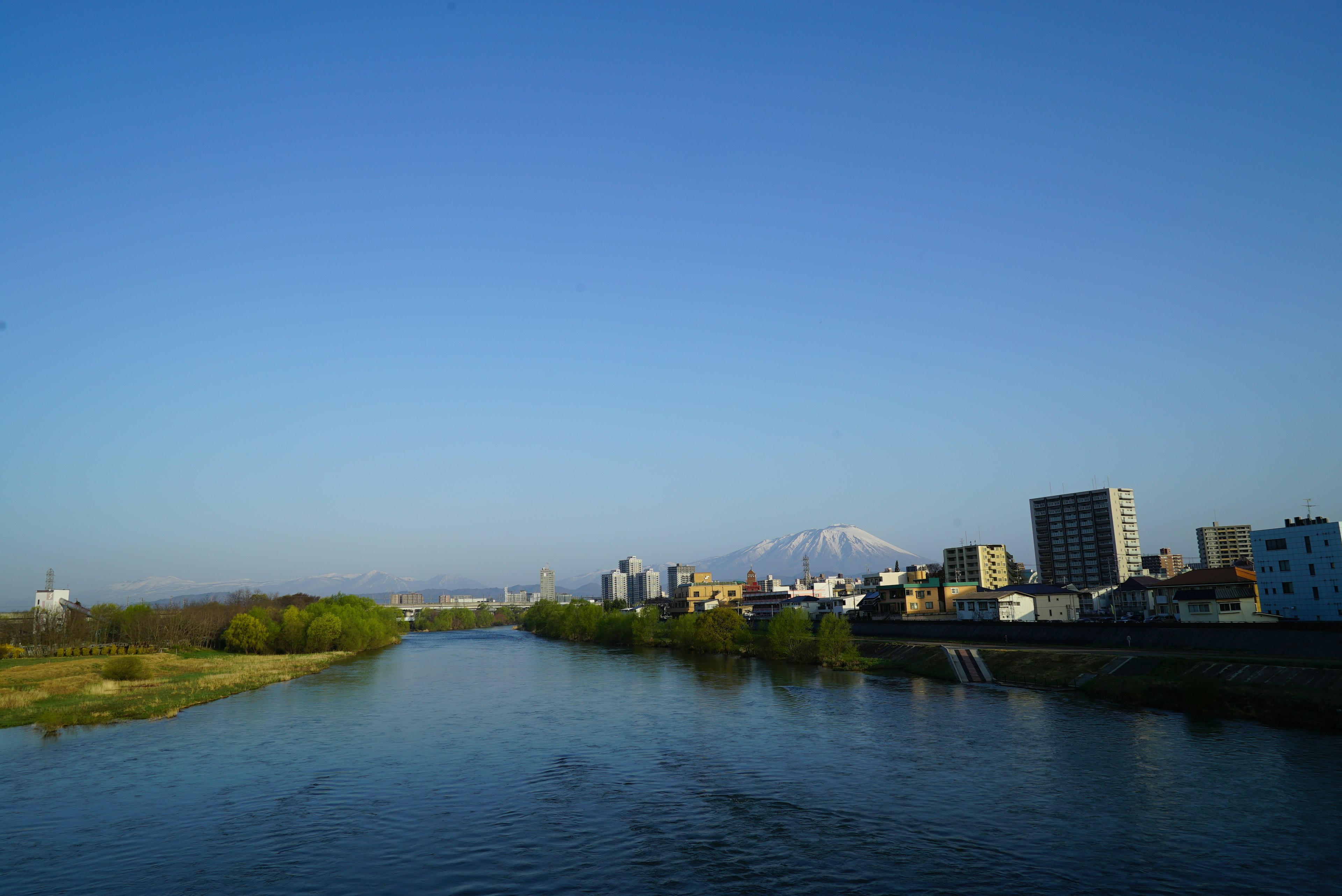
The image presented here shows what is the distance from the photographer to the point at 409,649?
5005 inches

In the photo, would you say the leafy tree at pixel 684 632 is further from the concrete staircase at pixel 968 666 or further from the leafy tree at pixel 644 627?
the concrete staircase at pixel 968 666

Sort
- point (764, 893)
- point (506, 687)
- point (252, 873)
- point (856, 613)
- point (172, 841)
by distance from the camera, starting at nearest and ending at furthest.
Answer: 1. point (764, 893)
2. point (252, 873)
3. point (172, 841)
4. point (506, 687)
5. point (856, 613)

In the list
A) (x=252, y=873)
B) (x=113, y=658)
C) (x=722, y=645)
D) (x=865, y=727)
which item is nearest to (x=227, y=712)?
(x=113, y=658)

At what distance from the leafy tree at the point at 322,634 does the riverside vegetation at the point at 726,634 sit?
43.4m

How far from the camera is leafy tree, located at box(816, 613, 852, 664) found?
78.6 metres

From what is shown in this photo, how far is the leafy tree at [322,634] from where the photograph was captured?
102 meters

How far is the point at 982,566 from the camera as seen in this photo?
567 ft

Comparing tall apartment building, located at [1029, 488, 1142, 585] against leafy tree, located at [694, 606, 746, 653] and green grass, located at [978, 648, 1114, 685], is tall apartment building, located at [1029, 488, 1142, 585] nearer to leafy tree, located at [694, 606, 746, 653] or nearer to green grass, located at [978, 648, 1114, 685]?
leafy tree, located at [694, 606, 746, 653]

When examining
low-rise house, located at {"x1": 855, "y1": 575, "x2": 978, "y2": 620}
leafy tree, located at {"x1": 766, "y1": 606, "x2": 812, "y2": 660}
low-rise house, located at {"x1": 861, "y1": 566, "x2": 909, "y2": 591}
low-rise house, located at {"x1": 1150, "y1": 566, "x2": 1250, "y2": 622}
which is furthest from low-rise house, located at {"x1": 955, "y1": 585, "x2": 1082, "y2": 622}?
low-rise house, located at {"x1": 861, "y1": 566, "x2": 909, "y2": 591}

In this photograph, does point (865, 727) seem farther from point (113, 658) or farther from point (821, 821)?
point (113, 658)

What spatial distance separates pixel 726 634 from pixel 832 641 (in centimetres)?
2056

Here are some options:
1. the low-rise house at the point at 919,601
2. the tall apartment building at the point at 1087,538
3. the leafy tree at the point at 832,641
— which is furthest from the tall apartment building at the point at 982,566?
the leafy tree at the point at 832,641

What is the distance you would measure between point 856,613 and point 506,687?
70.8 metres

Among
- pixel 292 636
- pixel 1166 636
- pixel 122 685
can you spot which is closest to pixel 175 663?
pixel 122 685
